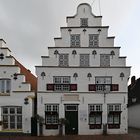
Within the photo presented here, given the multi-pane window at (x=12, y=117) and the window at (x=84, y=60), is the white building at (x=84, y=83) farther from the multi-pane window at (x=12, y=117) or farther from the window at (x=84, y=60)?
the multi-pane window at (x=12, y=117)

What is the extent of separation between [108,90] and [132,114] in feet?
40.1

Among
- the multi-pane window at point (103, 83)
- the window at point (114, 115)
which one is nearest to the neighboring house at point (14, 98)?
the multi-pane window at point (103, 83)

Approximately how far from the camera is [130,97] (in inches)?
1603

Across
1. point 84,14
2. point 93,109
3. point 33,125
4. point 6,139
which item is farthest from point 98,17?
point 6,139

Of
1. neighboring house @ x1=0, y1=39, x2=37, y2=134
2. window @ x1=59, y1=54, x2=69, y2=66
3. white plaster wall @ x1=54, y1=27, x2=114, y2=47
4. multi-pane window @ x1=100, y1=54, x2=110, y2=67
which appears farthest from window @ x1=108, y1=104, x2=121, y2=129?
neighboring house @ x1=0, y1=39, x2=37, y2=134

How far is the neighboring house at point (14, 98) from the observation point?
2675cm

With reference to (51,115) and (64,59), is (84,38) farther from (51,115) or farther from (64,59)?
(51,115)

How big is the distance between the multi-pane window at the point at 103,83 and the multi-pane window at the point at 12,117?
6897 mm

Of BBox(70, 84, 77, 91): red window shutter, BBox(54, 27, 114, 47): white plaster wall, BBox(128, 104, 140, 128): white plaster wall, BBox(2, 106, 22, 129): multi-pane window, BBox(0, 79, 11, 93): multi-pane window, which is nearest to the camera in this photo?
BBox(2, 106, 22, 129): multi-pane window

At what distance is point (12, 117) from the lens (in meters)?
26.8

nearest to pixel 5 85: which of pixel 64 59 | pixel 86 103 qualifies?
pixel 64 59

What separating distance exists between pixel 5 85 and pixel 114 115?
9.60 meters

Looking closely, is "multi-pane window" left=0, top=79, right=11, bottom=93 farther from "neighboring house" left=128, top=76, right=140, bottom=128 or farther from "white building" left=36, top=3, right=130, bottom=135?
"neighboring house" left=128, top=76, right=140, bottom=128

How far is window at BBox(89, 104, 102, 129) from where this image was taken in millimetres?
27266
